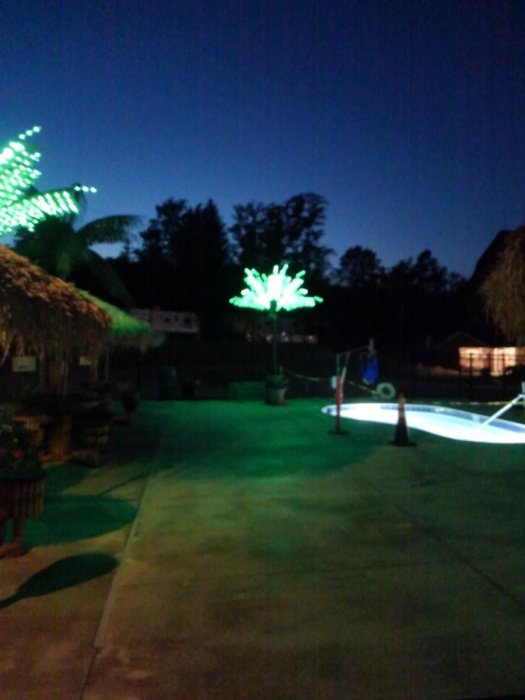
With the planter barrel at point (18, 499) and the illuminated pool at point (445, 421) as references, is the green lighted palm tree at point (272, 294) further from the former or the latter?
the planter barrel at point (18, 499)

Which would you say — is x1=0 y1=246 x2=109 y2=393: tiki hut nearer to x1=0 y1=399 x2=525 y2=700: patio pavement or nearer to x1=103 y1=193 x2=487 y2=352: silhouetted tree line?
x1=0 y1=399 x2=525 y2=700: patio pavement

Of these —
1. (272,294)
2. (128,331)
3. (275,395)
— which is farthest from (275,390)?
(128,331)

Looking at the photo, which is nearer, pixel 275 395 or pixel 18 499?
pixel 18 499

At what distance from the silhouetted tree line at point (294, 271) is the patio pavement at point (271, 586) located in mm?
38888

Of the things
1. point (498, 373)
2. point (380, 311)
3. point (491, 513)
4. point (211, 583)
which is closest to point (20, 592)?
point (211, 583)

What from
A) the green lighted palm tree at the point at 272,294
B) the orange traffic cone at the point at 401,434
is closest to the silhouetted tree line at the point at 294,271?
the green lighted palm tree at the point at 272,294

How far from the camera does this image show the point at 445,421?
907 inches

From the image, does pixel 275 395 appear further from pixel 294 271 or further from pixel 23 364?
pixel 294 271

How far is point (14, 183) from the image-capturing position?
12.1 metres

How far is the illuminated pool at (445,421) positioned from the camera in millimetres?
19203

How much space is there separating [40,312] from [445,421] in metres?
15.1

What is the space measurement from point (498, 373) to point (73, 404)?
3372cm

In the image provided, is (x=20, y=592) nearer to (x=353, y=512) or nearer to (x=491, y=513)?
(x=353, y=512)

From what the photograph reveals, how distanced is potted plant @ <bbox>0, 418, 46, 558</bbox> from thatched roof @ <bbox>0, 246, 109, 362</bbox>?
9.07 ft
